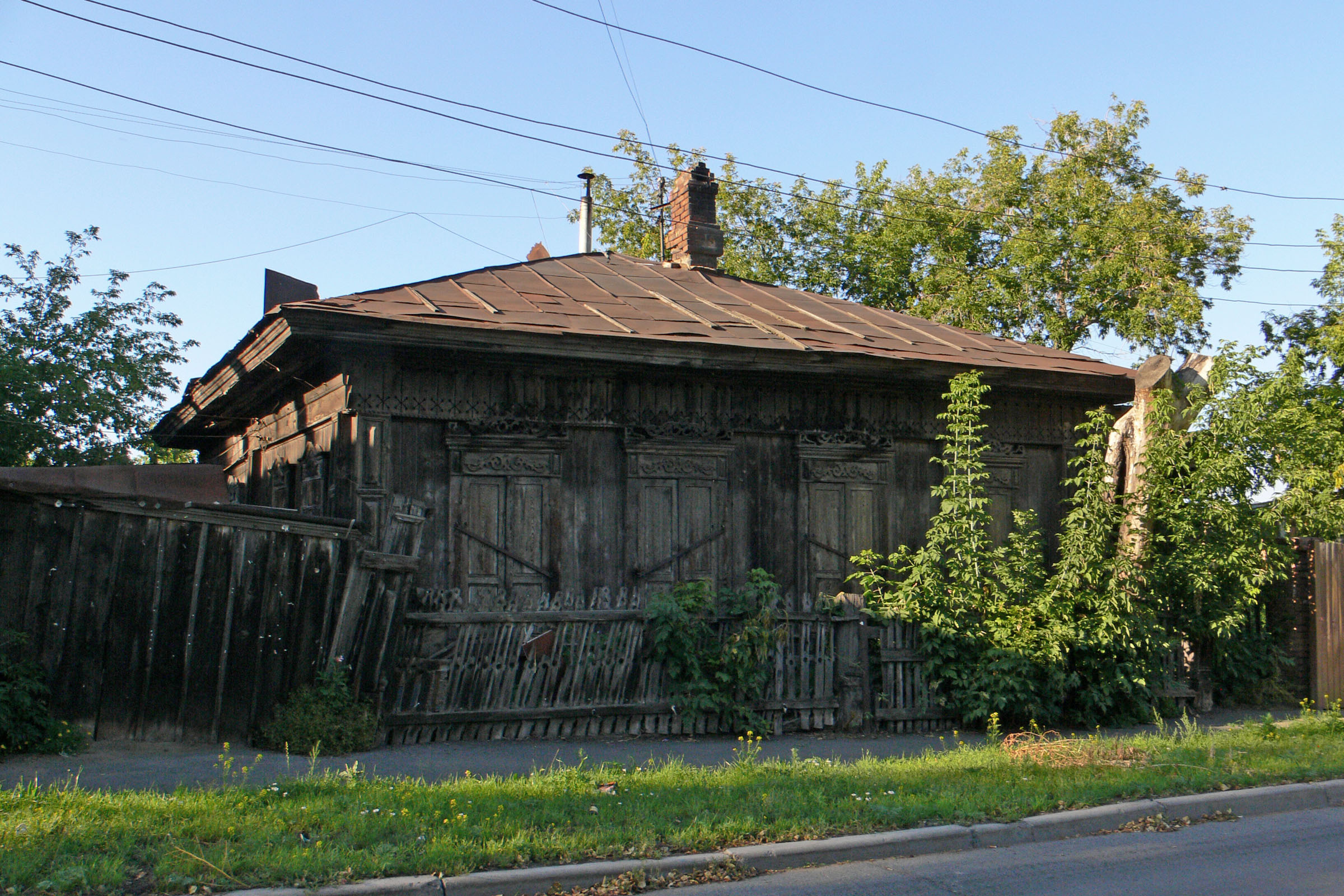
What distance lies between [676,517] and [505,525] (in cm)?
183

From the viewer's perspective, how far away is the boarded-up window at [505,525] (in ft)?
34.6

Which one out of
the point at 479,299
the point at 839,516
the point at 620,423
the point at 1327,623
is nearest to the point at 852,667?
the point at 839,516

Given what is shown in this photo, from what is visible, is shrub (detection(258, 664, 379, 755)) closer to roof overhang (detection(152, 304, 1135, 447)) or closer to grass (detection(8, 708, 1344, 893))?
grass (detection(8, 708, 1344, 893))

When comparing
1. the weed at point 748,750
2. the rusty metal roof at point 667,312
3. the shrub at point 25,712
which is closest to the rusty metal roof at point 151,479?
the rusty metal roof at point 667,312

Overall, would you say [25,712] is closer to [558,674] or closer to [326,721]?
[326,721]

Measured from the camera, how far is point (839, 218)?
109ft

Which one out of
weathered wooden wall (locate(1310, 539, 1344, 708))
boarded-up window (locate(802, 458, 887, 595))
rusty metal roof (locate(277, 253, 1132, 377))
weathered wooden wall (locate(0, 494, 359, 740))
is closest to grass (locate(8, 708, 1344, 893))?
weathered wooden wall (locate(0, 494, 359, 740))

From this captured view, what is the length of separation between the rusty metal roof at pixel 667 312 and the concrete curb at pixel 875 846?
18.3 feet

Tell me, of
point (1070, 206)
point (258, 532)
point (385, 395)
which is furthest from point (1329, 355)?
point (258, 532)

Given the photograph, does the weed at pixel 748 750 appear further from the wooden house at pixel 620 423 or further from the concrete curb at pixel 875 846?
the wooden house at pixel 620 423

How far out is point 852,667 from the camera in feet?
32.6

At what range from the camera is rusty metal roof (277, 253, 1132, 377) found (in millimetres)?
10375

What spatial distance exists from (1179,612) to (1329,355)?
508 inches

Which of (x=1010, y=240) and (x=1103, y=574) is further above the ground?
(x=1010, y=240)
